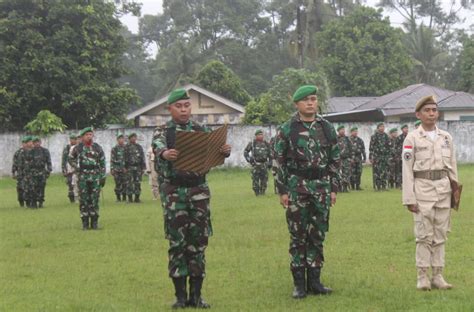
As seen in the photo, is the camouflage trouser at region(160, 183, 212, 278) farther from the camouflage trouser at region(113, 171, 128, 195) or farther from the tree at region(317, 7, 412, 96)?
the tree at region(317, 7, 412, 96)

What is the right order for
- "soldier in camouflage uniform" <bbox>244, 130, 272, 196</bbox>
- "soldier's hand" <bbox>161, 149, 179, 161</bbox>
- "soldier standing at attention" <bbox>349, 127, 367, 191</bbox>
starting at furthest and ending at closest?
"soldier standing at attention" <bbox>349, 127, 367, 191</bbox> < "soldier in camouflage uniform" <bbox>244, 130, 272, 196</bbox> < "soldier's hand" <bbox>161, 149, 179, 161</bbox>

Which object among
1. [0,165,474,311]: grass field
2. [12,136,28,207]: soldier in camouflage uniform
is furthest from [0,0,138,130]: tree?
[0,165,474,311]: grass field

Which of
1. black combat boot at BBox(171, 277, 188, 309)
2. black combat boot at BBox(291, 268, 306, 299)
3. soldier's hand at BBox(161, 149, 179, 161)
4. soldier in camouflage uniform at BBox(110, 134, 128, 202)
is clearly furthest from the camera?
soldier in camouflage uniform at BBox(110, 134, 128, 202)

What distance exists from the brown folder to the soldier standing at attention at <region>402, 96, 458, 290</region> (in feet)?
6.60

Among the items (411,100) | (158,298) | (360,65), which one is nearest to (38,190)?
(158,298)

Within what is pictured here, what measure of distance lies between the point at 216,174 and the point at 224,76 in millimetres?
15040

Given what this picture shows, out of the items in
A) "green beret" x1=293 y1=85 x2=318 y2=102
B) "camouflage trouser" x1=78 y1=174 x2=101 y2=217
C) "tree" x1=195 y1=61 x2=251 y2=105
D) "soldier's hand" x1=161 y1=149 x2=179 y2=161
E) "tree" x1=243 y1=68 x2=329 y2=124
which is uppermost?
"tree" x1=195 y1=61 x2=251 y2=105

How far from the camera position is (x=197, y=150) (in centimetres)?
690

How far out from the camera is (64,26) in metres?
33.1

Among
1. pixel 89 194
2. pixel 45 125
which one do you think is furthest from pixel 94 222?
pixel 45 125

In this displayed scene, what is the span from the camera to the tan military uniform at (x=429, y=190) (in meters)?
7.43

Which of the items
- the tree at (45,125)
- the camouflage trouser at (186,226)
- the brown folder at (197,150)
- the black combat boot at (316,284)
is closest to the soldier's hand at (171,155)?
the brown folder at (197,150)

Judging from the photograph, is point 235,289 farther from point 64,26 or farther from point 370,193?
point 64,26

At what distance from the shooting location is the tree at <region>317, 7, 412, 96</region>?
169ft
